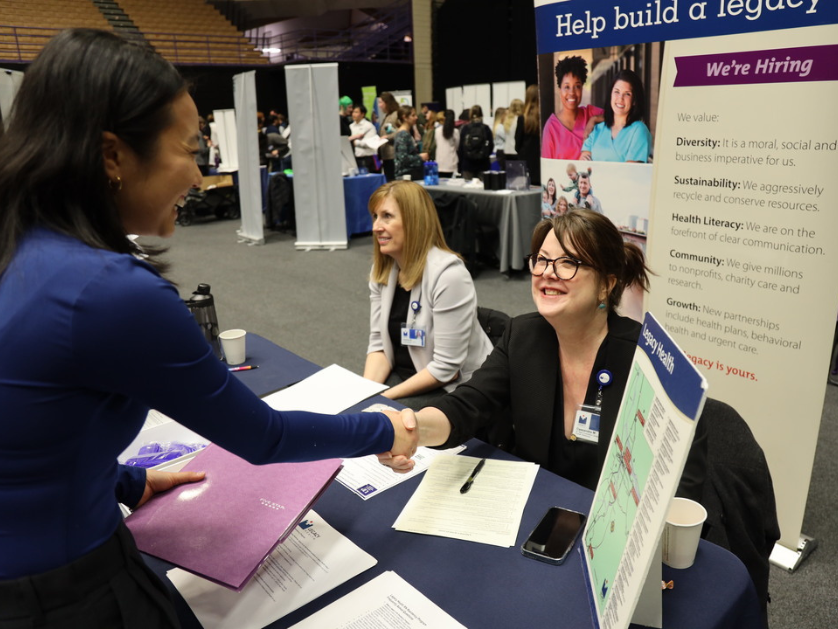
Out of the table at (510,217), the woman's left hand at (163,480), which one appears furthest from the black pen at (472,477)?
the table at (510,217)

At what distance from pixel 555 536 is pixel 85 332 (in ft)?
2.77

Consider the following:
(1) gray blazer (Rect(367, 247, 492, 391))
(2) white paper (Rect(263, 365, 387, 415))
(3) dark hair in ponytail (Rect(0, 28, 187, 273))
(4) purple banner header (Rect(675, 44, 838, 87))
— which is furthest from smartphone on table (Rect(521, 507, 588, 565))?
(4) purple banner header (Rect(675, 44, 838, 87))

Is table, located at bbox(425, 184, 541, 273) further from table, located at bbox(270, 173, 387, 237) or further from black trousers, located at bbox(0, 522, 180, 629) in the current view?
black trousers, located at bbox(0, 522, 180, 629)

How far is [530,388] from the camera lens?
1.59 meters

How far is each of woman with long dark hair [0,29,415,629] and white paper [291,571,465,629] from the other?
10.5 inches

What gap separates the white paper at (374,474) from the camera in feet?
4.37

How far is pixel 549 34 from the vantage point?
263 centimetres

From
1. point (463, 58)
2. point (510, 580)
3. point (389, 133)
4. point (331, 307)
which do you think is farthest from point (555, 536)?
point (463, 58)

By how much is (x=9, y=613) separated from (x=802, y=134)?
85.1 inches

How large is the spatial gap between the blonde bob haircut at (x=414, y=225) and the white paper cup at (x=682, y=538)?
142 cm

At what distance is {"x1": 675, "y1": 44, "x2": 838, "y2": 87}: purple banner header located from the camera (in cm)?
177

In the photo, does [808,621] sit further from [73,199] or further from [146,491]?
[73,199]

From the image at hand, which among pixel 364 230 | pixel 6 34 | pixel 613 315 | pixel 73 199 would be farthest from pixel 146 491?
pixel 6 34

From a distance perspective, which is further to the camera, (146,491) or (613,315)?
(613,315)
